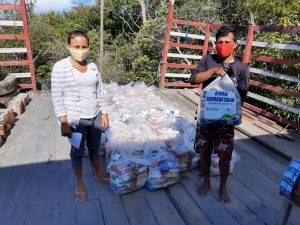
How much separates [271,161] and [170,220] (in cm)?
182

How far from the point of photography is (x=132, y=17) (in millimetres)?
15430

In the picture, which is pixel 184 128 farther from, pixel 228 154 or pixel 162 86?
pixel 162 86

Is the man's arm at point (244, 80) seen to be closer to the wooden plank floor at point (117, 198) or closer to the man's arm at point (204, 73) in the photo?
the man's arm at point (204, 73)

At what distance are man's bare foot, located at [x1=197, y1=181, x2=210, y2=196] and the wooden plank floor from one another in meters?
0.05

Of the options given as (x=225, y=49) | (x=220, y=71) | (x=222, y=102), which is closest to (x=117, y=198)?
(x=222, y=102)

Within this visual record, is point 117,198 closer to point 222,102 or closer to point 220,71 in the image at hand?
point 222,102

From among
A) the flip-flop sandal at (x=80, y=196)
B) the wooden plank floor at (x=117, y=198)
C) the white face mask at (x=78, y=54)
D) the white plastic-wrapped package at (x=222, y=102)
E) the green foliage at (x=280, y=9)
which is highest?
the green foliage at (x=280, y=9)

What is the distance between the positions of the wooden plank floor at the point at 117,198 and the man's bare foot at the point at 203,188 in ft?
0.16

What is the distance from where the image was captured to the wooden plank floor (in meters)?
2.39

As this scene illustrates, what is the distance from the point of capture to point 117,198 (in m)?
2.65

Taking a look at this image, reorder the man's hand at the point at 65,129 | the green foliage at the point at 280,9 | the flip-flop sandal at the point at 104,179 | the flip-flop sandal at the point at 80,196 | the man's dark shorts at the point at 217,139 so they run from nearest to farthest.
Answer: the man's hand at the point at 65,129
the man's dark shorts at the point at 217,139
the flip-flop sandal at the point at 80,196
the flip-flop sandal at the point at 104,179
the green foliage at the point at 280,9

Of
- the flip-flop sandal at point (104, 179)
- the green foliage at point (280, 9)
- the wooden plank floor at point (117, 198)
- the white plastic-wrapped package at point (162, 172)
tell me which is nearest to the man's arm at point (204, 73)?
the white plastic-wrapped package at point (162, 172)

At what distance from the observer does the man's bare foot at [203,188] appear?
2.74 metres

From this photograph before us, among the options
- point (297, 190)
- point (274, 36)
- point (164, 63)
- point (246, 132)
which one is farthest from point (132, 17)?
point (297, 190)
